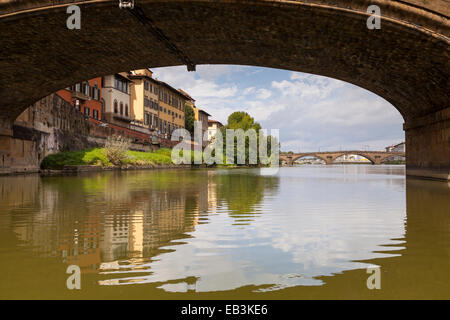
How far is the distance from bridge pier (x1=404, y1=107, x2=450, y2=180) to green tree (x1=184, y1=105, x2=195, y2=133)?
66.0 m

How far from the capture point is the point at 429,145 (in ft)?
59.3

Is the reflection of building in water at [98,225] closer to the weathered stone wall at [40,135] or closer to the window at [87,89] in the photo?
the weathered stone wall at [40,135]

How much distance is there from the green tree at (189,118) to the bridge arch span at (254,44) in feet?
209

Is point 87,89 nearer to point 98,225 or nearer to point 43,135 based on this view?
point 43,135

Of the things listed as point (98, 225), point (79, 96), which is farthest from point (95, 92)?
point (98, 225)

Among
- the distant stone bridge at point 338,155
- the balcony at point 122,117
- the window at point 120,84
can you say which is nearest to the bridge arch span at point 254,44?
the balcony at point 122,117

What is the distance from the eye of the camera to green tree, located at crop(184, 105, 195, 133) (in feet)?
275

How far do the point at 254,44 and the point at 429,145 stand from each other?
36.2 ft

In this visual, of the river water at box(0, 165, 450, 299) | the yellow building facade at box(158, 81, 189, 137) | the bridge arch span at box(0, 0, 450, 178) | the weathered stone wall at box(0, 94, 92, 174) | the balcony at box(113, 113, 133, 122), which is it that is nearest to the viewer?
the river water at box(0, 165, 450, 299)

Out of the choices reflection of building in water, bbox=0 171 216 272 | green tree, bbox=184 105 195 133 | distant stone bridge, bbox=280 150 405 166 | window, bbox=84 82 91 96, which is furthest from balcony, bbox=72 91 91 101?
distant stone bridge, bbox=280 150 405 166

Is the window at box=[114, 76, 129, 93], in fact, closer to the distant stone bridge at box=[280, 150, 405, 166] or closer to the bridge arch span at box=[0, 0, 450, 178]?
the bridge arch span at box=[0, 0, 450, 178]

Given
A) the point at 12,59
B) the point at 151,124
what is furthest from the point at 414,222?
the point at 151,124
